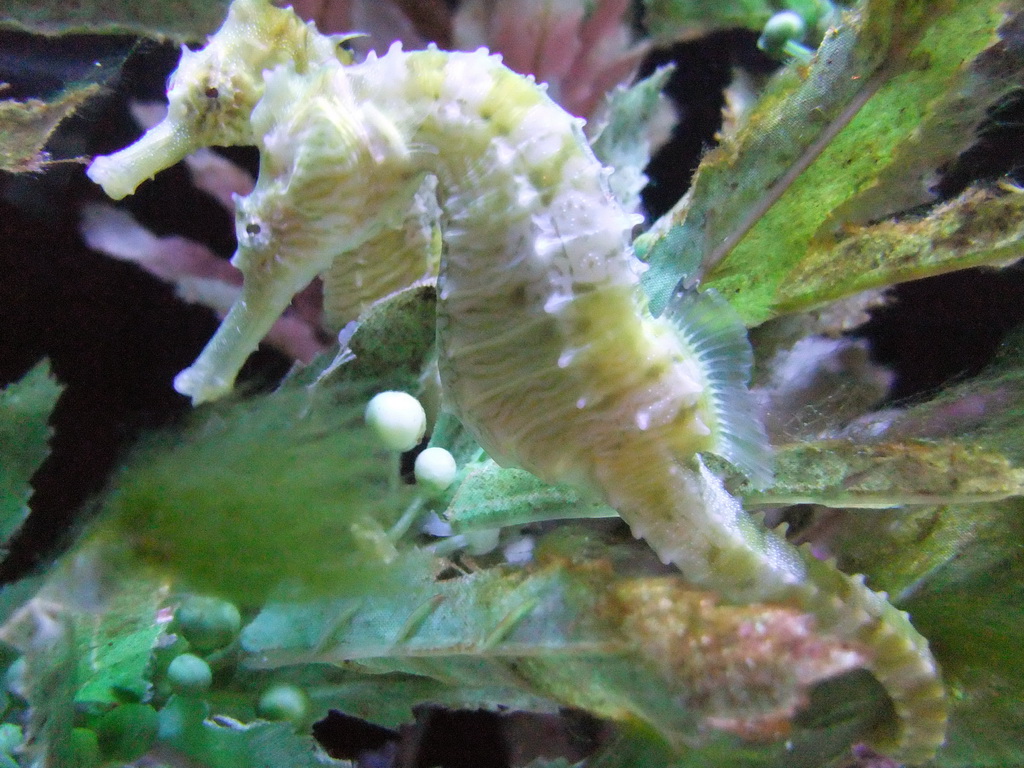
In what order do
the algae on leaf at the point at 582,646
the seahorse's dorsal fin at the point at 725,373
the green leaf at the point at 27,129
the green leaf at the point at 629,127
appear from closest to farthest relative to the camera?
the algae on leaf at the point at 582,646
the seahorse's dorsal fin at the point at 725,373
the green leaf at the point at 27,129
the green leaf at the point at 629,127

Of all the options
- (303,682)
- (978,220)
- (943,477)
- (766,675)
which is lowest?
(303,682)

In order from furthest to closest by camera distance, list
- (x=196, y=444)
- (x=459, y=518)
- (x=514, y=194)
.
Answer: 1. (x=459, y=518)
2. (x=196, y=444)
3. (x=514, y=194)

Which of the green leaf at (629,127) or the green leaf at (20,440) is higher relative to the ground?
the green leaf at (629,127)

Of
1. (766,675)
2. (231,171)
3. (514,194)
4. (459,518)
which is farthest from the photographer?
(231,171)

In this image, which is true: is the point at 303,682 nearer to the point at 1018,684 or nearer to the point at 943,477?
the point at 943,477

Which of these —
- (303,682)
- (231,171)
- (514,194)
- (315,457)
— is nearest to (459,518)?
(315,457)

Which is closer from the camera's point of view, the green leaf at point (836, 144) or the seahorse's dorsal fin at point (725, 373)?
the seahorse's dorsal fin at point (725, 373)

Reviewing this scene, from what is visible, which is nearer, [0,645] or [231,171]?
[0,645]

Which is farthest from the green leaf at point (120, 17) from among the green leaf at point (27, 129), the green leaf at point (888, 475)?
the green leaf at point (888, 475)

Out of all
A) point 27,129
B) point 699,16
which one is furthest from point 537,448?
point 699,16

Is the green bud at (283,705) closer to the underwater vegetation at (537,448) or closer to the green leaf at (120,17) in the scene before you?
the underwater vegetation at (537,448)
